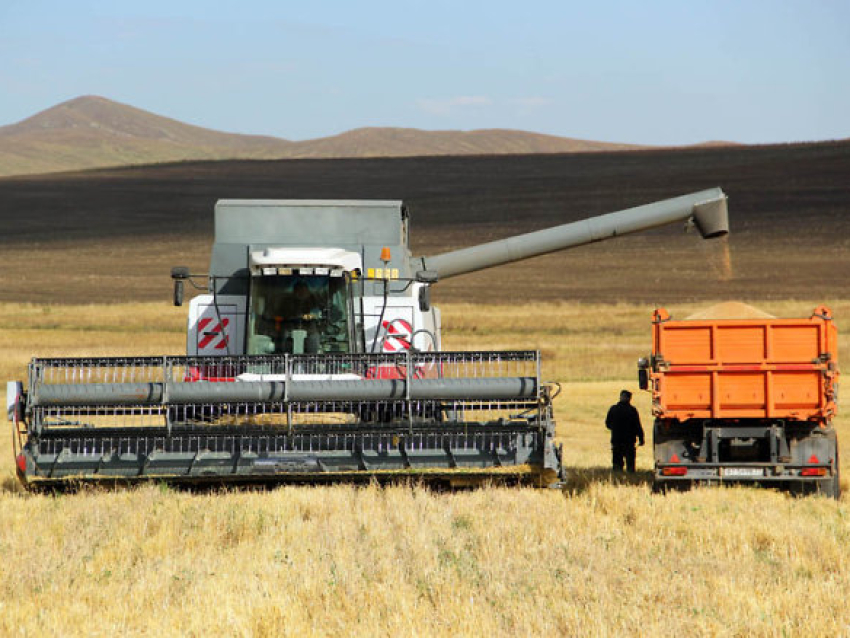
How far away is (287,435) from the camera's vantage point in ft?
36.4

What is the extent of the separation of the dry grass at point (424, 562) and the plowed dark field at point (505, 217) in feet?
89.2

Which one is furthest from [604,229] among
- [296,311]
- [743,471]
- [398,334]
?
[743,471]

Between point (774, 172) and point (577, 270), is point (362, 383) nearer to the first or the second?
point (577, 270)

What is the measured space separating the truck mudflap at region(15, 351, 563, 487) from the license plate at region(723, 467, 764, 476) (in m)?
2.05

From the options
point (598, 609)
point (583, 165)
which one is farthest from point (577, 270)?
point (598, 609)

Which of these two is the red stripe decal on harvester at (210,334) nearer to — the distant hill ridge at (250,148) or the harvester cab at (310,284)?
the harvester cab at (310,284)

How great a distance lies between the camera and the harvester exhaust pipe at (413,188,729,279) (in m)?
17.2

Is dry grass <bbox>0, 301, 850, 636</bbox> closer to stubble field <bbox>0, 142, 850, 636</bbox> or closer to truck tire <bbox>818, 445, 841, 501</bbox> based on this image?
stubble field <bbox>0, 142, 850, 636</bbox>

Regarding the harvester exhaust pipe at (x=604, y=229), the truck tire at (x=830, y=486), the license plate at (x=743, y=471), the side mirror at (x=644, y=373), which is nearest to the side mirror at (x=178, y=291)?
the side mirror at (x=644, y=373)

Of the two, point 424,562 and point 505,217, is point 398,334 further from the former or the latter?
point 505,217

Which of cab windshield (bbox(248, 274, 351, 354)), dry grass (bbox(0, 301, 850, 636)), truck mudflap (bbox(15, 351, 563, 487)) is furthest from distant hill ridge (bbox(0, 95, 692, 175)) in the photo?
dry grass (bbox(0, 301, 850, 636))

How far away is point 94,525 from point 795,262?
147 ft

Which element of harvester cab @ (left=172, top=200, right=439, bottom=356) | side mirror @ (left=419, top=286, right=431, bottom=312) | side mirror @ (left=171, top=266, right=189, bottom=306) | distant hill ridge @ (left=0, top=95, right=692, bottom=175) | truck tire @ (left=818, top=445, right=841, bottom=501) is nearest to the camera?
truck tire @ (left=818, top=445, right=841, bottom=501)

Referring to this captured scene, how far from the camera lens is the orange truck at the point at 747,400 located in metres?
12.0
